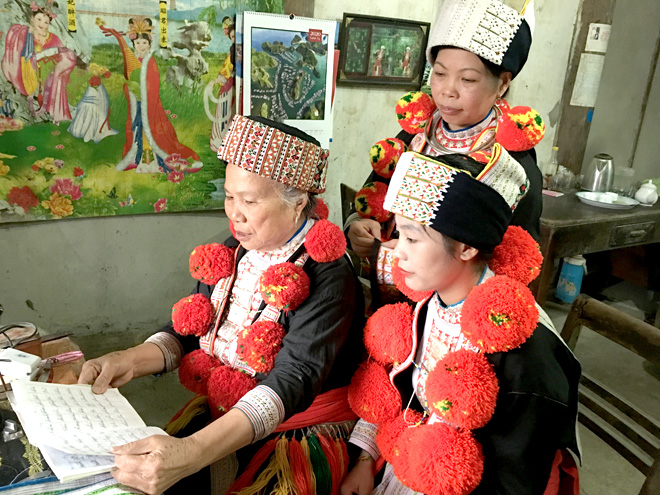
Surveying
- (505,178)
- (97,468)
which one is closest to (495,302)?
(505,178)

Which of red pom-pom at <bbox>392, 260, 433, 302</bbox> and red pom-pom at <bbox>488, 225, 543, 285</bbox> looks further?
red pom-pom at <bbox>392, 260, 433, 302</bbox>

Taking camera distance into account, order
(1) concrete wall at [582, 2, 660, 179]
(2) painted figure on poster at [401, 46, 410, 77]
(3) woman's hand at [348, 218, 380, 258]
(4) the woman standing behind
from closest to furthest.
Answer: (4) the woman standing behind, (3) woman's hand at [348, 218, 380, 258], (2) painted figure on poster at [401, 46, 410, 77], (1) concrete wall at [582, 2, 660, 179]

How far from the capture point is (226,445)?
1.08 meters

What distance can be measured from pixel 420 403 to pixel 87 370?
814 millimetres

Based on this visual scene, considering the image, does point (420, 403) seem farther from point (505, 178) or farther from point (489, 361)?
point (505, 178)

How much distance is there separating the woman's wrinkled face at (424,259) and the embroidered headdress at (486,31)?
0.66 m

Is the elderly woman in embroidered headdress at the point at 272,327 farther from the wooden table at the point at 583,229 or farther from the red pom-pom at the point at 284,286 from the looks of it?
the wooden table at the point at 583,229

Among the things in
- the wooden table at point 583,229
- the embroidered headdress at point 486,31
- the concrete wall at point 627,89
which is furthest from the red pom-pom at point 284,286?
the concrete wall at point 627,89

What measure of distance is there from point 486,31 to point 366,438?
3.88 feet

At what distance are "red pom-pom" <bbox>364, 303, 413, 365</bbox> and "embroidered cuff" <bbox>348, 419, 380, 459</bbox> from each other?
7.5 inches

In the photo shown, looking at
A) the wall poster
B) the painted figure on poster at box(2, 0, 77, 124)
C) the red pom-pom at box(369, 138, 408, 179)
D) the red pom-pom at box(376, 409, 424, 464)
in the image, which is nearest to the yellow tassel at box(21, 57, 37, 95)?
the painted figure on poster at box(2, 0, 77, 124)

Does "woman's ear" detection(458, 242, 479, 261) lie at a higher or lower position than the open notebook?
higher

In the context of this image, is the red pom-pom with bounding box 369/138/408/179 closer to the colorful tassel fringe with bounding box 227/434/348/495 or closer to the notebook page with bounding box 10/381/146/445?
the colorful tassel fringe with bounding box 227/434/348/495

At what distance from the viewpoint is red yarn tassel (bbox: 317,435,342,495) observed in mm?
1344
